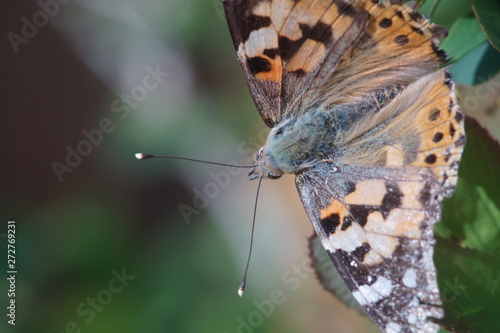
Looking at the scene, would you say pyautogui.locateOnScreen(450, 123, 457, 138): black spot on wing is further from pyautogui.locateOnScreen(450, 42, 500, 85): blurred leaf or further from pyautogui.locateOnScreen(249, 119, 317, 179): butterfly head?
pyautogui.locateOnScreen(249, 119, 317, 179): butterfly head

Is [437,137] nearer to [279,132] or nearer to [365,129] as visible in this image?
[365,129]

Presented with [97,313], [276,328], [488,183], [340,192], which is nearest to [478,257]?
[488,183]

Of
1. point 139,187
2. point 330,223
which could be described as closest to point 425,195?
point 330,223

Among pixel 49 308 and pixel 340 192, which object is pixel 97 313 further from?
pixel 340 192

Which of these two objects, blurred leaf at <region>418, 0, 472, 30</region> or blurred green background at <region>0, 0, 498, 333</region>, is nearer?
blurred leaf at <region>418, 0, 472, 30</region>

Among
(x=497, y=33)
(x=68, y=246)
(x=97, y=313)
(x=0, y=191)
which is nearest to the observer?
(x=497, y=33)

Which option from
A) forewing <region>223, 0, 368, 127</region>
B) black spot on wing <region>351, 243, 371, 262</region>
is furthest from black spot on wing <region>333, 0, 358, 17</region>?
black spot on wing <region>351, 243, 371, 262</region>
